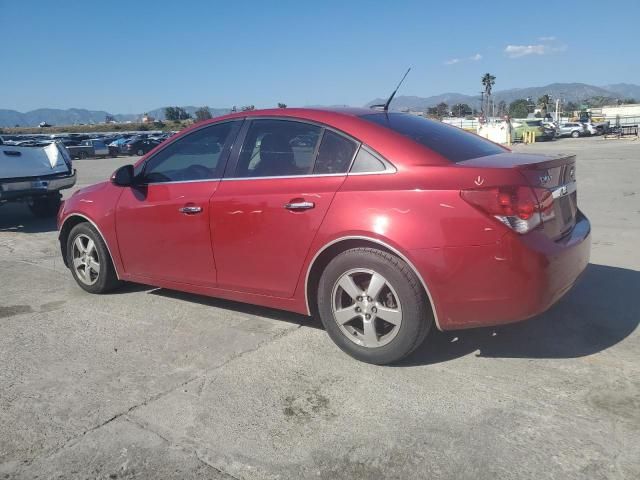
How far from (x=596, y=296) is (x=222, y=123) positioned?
333cm

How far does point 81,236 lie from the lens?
5.09 metres

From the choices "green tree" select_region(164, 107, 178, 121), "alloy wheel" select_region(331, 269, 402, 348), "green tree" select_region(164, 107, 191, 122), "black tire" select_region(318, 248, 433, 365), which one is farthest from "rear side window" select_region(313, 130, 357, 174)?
"green tree" select_region(164, 107, 178, 121)

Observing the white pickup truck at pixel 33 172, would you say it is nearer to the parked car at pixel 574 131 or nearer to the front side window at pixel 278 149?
the front side window at pixel 278 149

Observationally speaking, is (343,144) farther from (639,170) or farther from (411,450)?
(639,170)

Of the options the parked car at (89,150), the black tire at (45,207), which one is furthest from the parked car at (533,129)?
the black tire at (45,207)

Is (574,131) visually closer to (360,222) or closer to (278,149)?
(278,149)

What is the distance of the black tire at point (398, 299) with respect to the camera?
127 inches

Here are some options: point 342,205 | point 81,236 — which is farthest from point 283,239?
point 81,236

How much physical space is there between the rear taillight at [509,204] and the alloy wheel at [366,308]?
0.70 meters

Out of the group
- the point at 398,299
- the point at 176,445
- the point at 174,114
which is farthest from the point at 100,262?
the point at 174,114

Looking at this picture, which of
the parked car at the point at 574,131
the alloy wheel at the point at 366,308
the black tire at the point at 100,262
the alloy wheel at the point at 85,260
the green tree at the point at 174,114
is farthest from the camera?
the green tree at the point at 174,114

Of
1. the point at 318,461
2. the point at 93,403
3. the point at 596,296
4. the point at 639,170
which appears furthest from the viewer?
the point at 639,170

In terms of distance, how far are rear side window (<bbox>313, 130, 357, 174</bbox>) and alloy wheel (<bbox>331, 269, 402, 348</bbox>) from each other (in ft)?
2.25

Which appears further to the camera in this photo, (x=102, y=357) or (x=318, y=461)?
(x=102, y=357)
